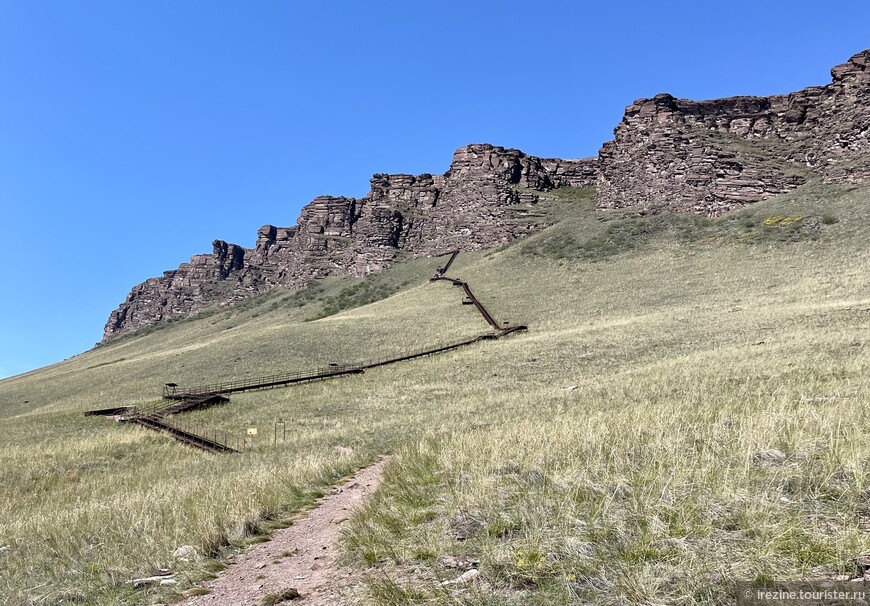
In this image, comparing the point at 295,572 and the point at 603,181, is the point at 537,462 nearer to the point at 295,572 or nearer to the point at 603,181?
the point at 295,572

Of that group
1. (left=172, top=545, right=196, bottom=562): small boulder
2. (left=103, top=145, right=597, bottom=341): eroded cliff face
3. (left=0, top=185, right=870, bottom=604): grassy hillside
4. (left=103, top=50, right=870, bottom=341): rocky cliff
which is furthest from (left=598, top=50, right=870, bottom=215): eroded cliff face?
(left=172, top=545, right=196, bottom=562): small boulder

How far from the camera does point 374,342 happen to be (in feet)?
156

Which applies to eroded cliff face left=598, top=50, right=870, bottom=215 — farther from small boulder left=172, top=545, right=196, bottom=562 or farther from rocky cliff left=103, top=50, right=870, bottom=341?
small boulder left=172, top=545, right=196, bottom=562

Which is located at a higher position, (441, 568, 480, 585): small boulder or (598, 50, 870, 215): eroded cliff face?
(598, 50, 870, 215): eroded cliff face

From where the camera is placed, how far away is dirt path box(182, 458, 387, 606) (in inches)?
211

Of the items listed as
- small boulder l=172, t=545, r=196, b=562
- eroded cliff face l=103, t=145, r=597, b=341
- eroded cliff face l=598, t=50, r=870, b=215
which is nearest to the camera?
small boulder l=172, t=545, r=196, b=562

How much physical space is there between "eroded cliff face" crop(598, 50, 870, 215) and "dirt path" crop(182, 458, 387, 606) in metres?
85.7

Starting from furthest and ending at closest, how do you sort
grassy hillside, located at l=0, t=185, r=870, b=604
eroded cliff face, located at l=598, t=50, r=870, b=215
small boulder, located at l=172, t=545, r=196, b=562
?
eroded cliff face, located at l=598, t=50, r=870, b=215
small boulder, located at l=172, t=545, r=196, b=562
grassy hillside, located at l=0, t=185, r=870, b=604

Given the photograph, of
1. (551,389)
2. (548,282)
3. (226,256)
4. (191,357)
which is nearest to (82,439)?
(551,389)

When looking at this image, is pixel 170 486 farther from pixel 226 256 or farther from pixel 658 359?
pixel 226 256

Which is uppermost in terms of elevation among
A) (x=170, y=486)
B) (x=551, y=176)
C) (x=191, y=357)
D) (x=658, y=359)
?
(x=551, y=176)

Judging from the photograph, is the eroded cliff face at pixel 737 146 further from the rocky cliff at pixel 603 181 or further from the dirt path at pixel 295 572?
the dirt path at pixel 295 572

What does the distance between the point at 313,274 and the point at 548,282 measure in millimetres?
79863

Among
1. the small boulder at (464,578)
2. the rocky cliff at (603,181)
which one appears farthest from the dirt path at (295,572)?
the rocky cliff at (603,181)
